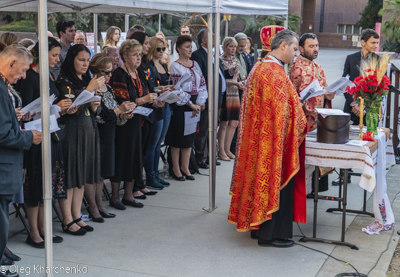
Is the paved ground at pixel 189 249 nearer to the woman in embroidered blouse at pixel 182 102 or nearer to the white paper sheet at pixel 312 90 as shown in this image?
the woman in embroidered blouse at pixel 182 102

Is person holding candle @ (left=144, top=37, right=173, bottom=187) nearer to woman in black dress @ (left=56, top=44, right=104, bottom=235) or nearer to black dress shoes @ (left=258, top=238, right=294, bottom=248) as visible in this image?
woman in black dress @ (left=56, top=44, right=104, bottom=235)

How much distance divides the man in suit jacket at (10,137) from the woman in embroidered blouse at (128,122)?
6.29 feet

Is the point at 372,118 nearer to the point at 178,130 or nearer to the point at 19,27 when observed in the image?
the point at 178,130

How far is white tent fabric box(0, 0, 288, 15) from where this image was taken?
4355 mm

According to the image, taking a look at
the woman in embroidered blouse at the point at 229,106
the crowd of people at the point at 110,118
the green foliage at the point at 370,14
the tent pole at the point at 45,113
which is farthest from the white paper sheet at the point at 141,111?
the green foliage at the point at 370,14

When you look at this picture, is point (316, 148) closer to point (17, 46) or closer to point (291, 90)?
point (291, 90)

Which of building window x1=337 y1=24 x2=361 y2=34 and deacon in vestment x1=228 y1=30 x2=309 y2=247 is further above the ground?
building window x1=337 y1=24 x2=361 y2=34

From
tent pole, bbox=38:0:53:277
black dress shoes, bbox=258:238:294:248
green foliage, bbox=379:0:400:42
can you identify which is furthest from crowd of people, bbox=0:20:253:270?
green foliage, bbox=379:0:400:42

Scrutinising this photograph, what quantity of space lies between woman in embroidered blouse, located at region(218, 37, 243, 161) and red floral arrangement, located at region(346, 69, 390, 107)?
305 cm

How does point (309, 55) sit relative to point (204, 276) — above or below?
above

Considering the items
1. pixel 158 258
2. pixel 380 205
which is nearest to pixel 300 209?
pixel 380 205

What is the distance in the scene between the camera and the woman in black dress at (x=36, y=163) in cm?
451

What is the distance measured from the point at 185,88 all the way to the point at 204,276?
10.4 ft

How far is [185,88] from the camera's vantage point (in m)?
6.89
